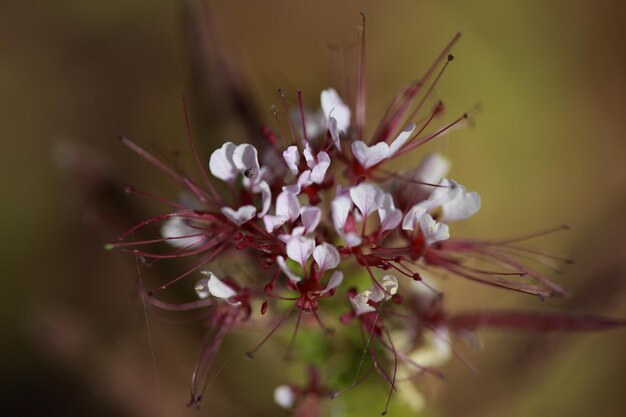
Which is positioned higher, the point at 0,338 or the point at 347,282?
the point at 347,282

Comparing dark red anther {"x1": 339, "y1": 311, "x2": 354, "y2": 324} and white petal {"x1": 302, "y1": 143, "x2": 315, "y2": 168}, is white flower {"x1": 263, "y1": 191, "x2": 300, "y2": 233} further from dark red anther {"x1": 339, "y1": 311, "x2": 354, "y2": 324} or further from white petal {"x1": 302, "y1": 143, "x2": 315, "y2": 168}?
dark red anther {"x1": 339, "y1": 311, "x2": 354, "y2": 324}

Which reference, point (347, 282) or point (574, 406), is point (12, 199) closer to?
point (347, 282)

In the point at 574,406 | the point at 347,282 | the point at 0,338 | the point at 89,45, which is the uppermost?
the point at 347,282

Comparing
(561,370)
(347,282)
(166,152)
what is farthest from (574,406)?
(166,152)

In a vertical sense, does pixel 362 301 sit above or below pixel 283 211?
below

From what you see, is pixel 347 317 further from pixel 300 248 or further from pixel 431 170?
pixel 431 170

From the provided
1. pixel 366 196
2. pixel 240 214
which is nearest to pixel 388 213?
pixel 366 196
